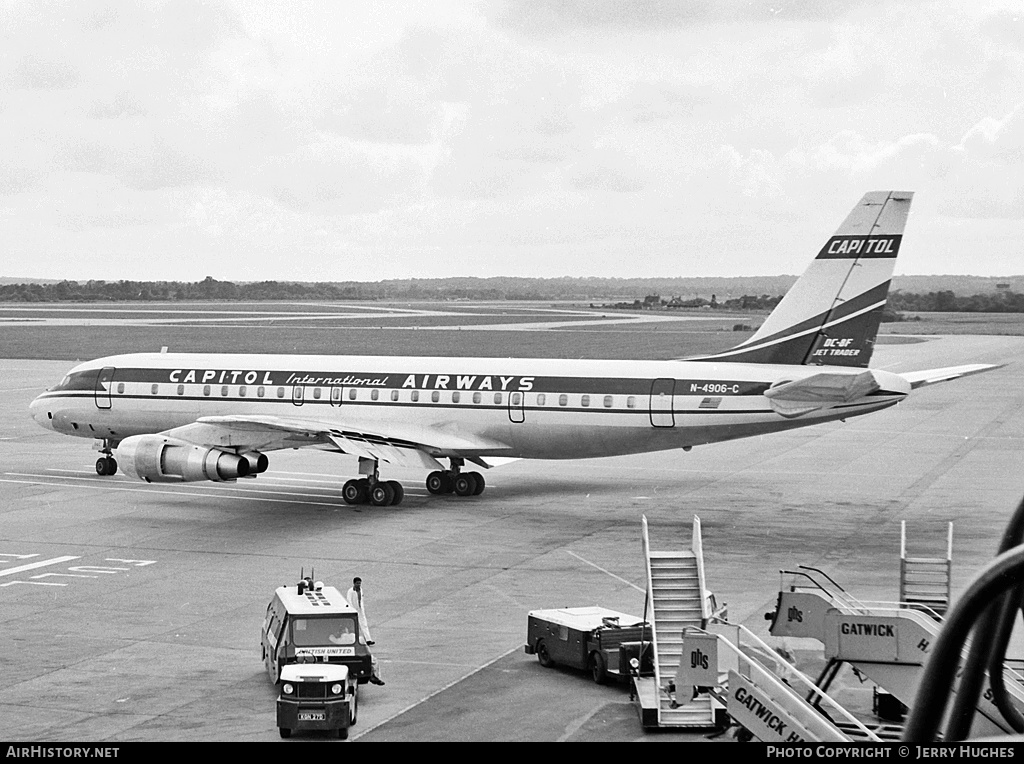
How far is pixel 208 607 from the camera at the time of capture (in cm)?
2861

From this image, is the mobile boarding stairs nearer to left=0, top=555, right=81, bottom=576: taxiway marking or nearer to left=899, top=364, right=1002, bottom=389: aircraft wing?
left=0, top=555, right=81, bottom=576: taxiway marking

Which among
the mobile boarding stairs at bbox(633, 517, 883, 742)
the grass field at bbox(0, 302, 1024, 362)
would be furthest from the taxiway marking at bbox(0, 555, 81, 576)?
the grass field at bbox(0, 302, 1024, 362)

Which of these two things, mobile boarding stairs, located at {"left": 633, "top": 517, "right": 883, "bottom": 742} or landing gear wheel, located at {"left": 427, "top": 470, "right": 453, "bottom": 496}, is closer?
mobile boarding stairs, located at {"left": 633, "top": 517, "right": 883, "bottom": 742}

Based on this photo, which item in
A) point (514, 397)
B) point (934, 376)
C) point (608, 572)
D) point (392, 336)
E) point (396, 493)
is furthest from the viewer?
point (392, 336)

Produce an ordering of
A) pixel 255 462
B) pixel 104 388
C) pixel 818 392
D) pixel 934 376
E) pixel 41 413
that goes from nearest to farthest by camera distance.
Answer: pixel 818 392
pixel 255 462
pixel 934 376
pixel 104 388
pixel 41 413

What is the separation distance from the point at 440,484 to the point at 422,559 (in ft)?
36.1

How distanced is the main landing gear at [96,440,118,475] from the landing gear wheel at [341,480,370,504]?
38.8ft

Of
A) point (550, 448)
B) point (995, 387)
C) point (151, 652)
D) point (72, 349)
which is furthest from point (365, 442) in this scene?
point (72, 349)

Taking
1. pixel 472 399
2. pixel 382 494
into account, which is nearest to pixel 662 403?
pixel 472 399

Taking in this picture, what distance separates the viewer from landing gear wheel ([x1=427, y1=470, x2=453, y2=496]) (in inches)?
1773

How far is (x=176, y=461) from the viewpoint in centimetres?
4000

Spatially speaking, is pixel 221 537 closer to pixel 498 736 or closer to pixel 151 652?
pixel 151 652

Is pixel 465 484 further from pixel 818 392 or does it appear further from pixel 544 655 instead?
pixel 544 655

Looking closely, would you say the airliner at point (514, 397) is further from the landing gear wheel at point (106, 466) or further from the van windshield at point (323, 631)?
the van windshield at point (323, 631)
